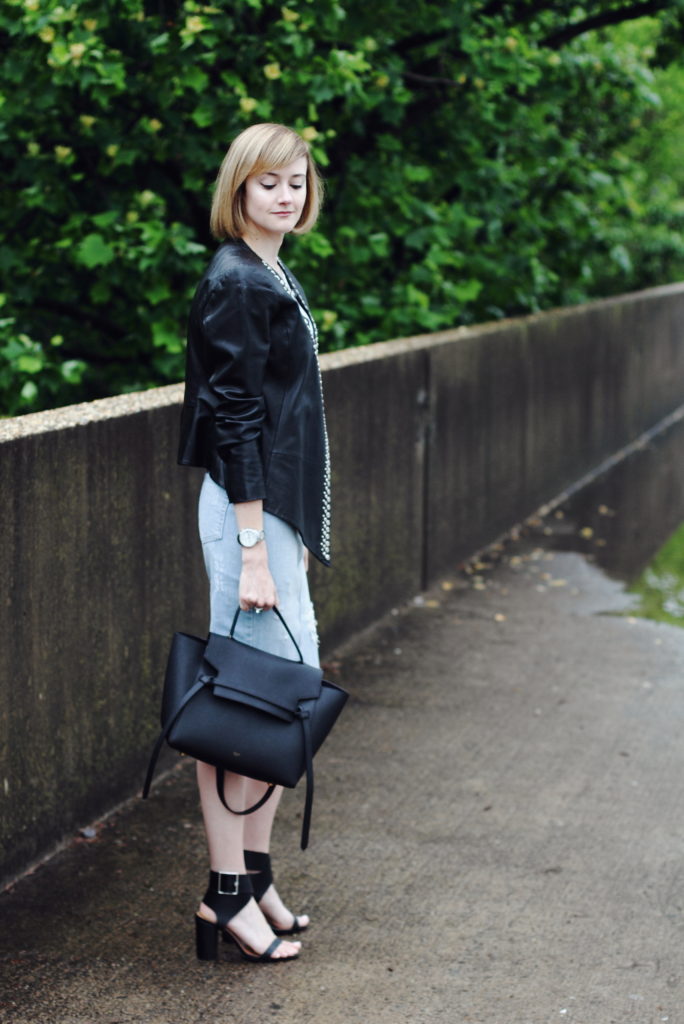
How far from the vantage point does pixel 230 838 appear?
391 cm

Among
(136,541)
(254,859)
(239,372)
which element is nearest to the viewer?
(239,372)

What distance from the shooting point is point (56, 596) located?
Answer: 4395 mm

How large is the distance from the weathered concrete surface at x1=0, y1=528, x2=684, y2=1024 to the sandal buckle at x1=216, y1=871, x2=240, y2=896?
0.19m

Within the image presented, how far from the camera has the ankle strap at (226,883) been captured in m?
3.91

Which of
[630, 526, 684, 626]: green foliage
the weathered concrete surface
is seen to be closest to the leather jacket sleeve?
the weathered concrete surface

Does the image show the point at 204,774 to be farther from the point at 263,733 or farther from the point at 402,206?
the point at 402,206

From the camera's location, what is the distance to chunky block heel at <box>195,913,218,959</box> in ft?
12.8

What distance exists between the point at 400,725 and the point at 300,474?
233 centimetres

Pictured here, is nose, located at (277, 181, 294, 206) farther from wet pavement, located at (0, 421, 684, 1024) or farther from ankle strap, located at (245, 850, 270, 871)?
wet pavement, located at (0, 421, 684, 1024)

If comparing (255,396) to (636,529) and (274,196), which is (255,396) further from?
(636,529)

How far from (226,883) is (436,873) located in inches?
32.0

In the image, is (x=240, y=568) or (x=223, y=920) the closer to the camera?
(x=240, y=568)

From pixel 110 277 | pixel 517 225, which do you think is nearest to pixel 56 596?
pixel 110 277

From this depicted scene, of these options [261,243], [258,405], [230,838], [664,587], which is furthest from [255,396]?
[664,587]
